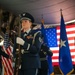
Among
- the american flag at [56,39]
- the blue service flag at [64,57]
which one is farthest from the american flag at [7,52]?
the blue service flag at [64,57]

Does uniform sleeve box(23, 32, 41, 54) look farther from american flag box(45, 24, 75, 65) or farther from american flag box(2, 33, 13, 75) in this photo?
american flag box(2, 33, 13, 75)

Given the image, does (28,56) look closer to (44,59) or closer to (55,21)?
(44,59)

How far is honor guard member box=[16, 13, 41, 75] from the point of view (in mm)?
2623

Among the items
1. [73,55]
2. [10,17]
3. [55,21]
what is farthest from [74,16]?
[10,17]

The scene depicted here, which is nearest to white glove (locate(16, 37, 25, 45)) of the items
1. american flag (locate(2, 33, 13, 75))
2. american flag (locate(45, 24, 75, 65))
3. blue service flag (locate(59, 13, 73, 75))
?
blue service flag (locate(59, 13, 73, 75))

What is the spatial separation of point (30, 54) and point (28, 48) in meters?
0.10

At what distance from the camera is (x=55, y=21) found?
6.64 metres

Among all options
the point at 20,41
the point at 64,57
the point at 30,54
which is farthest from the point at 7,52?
the point at 20,41

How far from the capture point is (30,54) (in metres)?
2.69

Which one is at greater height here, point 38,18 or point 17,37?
point 38,18

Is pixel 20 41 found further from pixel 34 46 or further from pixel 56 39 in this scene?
pixel 56 39

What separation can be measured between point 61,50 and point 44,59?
1342mm

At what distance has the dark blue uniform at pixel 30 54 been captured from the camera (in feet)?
8.63

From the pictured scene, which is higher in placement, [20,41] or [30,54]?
[20,41]
